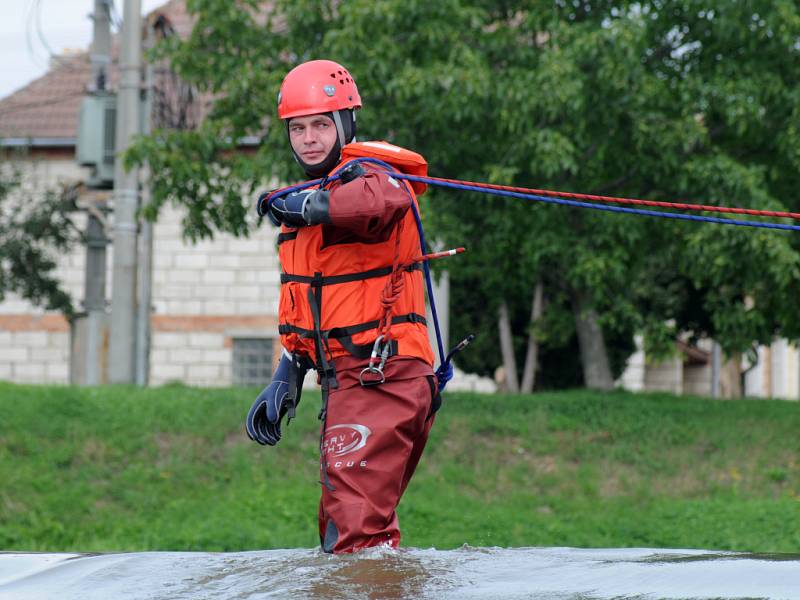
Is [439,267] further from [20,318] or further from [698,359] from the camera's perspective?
[698,359]

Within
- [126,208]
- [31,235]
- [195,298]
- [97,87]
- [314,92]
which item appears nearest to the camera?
[314,92]

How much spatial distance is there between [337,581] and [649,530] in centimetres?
644

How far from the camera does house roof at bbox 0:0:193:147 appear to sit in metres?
21.9

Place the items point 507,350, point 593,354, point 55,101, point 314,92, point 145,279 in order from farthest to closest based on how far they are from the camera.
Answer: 1. point 55,101
2. point 145,279
3. point 507,350
4. point 593,354
5. point 314,92

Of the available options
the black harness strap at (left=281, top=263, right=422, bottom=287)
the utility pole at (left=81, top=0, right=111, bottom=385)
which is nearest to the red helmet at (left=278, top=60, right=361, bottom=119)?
the black harness strap at (left=281, top=263, right=422, bottom=287)

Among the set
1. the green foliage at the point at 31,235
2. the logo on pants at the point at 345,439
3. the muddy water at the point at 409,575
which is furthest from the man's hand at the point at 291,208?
the green foliage at the point at 31,235

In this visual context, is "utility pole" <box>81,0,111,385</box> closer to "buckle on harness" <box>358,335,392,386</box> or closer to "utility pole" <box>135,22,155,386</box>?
"utility pole" <box>135,22,155,386</box>

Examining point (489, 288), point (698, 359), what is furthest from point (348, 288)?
point (698, 359)

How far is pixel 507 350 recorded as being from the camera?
16141 millimetres

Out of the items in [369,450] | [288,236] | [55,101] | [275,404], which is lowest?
[369,450]

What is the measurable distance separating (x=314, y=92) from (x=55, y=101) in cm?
1979

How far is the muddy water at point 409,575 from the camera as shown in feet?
8.21

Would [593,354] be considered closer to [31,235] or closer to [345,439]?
[31,235]

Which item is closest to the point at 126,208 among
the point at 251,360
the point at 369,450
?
the point at 369,450
